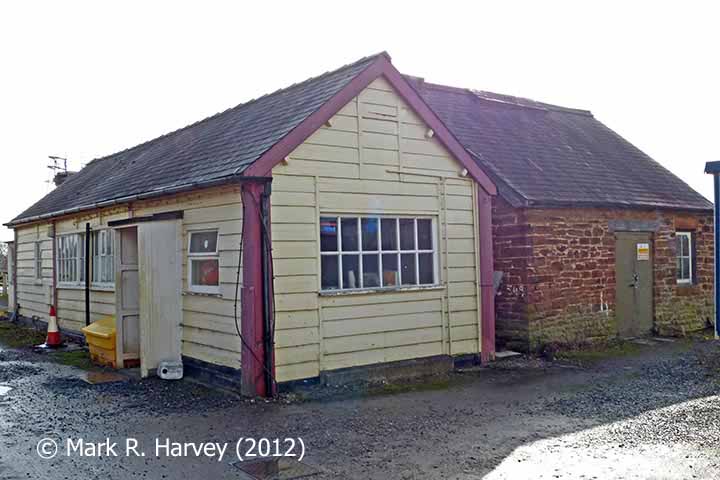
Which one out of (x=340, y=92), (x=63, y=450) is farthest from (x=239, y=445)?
(x=340, y=92)

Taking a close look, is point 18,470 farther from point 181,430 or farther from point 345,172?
point 345,172

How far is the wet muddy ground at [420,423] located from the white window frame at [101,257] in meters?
2.69

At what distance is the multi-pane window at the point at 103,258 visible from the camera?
44.1 feet

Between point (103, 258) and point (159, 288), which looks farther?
point (103, 258)

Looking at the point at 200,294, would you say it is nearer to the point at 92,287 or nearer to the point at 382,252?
the point at 382,252

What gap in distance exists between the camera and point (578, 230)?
13531mm

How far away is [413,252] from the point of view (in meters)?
10.6

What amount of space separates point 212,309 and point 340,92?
3.64m

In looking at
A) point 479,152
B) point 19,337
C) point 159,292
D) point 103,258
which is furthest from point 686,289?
point 19,337

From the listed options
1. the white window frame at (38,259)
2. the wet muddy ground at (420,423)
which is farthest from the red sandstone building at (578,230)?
the white window frame at (38,259)

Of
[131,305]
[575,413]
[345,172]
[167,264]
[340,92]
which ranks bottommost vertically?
[575,413]

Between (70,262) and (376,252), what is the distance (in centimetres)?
886

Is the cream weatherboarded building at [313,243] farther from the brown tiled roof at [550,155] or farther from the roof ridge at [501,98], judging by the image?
the roof ridge at [501,98]

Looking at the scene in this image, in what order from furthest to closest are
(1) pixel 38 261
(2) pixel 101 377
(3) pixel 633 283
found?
(1) pixel 38 261, (3) pixel 633 283, (2) pixel 101 377
